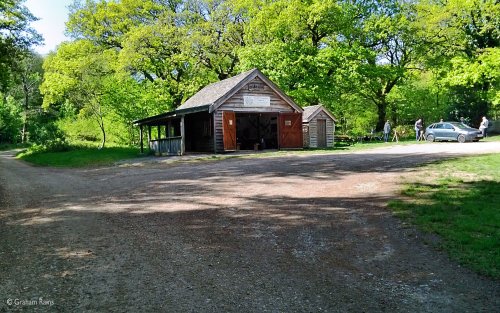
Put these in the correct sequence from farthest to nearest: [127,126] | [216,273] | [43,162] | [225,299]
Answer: [127,126]
[43,162]
[216,273]
[225,299]

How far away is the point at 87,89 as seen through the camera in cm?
3186

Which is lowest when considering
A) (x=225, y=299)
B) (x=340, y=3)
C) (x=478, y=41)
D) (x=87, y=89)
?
(x=225, y=299)

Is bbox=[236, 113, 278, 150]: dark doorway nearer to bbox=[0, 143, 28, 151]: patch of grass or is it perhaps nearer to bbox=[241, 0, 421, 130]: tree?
bbox=[241, 0, 421, 130]: tree

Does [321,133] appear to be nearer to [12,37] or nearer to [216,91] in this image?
[216,91]

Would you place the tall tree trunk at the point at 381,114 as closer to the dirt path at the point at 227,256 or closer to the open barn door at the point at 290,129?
the open barn door at the point at 290,129

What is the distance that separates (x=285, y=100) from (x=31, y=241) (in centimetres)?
2143

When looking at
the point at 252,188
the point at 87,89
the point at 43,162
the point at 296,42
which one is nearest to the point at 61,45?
the point at 87,89

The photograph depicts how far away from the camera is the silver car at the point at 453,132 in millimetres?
26750

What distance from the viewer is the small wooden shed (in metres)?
29.7

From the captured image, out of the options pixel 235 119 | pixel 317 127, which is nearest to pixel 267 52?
pixel 317 127

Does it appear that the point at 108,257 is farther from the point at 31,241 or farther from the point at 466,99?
the point at 466,99

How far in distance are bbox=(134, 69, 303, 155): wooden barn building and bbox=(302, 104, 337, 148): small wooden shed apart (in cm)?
Answer: 259

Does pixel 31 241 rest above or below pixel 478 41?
below

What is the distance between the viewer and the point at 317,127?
98.7 feet
